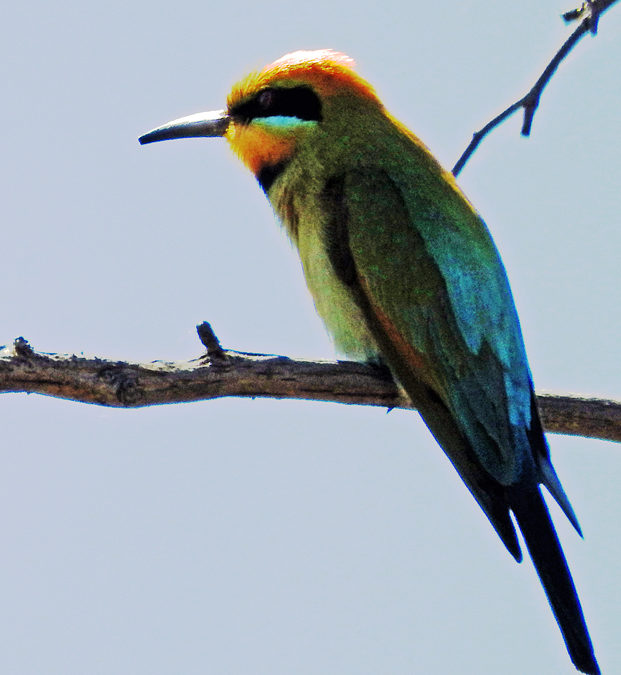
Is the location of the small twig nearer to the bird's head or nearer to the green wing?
the green wing

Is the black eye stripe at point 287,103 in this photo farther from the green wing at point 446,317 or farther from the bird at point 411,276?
the green wing at point 446,317

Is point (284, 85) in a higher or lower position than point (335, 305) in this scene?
higher

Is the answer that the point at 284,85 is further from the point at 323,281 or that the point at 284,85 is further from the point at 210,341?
the point at 210,341

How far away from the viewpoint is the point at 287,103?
404 cm

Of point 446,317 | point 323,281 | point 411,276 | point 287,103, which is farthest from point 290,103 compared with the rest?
point 446,317

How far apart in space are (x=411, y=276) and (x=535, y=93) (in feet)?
2.23

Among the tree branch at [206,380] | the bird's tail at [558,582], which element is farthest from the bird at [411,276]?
the tree branch at [206,380]

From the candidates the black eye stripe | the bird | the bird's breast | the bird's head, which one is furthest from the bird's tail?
the black eye stripe

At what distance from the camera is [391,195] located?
361 centimetres

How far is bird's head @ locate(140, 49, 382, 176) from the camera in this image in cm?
394

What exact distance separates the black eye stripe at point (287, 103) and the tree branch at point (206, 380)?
1.18 metres

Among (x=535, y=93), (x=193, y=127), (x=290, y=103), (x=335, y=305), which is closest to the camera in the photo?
(x=535, y=93)

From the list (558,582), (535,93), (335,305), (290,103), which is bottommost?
(558,582)

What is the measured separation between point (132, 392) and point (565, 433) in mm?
1352
